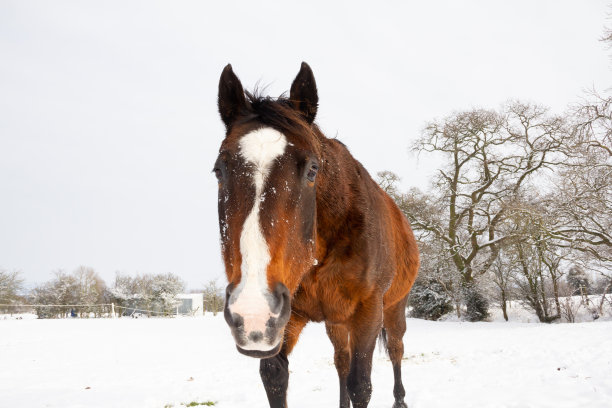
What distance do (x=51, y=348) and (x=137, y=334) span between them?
5571 mm

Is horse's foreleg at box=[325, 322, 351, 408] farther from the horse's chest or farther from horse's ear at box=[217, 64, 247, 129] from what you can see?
horse's ear at box=[217, 64, 247, 129]

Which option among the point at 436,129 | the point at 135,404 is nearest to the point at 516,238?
the point at 436,129

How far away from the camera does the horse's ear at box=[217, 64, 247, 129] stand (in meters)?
2.62

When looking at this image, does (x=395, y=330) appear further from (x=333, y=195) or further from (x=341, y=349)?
(x=333, y=195)

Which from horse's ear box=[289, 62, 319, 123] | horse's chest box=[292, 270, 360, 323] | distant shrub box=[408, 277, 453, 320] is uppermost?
horse's ear box=[289, 62, 319, 123]

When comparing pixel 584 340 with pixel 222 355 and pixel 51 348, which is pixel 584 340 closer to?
pixel 222 355

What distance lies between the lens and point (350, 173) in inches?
138

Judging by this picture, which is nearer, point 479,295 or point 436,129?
point 479,295

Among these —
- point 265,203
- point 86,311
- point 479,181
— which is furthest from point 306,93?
point 86,311

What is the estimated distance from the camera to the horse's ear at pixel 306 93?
275 cm

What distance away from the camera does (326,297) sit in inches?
118

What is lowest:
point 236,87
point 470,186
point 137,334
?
point 137,334

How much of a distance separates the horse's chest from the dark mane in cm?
114

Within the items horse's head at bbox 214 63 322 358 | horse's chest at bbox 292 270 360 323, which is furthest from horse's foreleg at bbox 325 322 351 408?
horse's head at bbox 214 63 322 358
